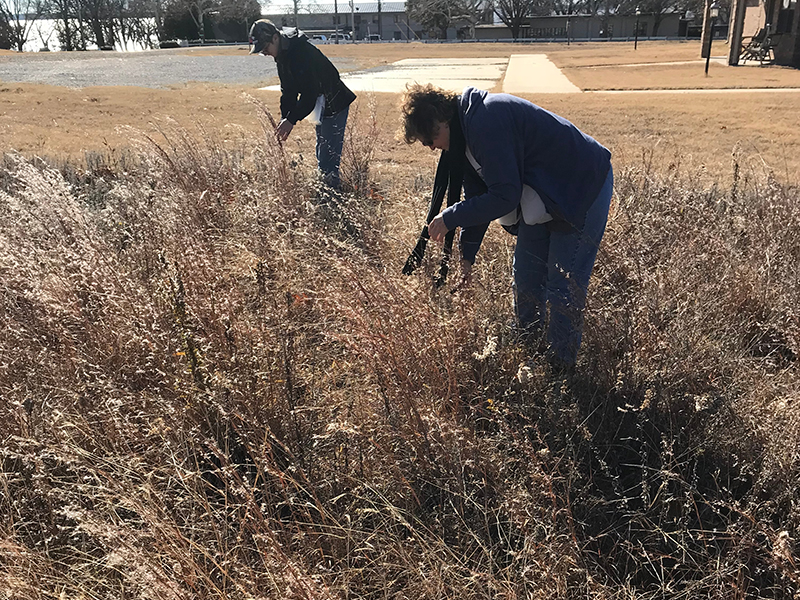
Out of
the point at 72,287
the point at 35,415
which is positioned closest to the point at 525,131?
the point at 72,287

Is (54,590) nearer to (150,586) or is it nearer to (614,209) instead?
(150,586)

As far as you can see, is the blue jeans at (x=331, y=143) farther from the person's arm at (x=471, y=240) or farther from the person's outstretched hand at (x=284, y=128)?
the person's arm at (x=471, y=240)

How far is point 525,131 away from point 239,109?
11.5 m

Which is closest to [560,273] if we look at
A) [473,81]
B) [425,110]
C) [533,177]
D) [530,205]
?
[530,205]

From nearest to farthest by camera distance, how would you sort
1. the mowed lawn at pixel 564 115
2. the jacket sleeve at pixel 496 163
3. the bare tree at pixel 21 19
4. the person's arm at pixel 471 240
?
the jacket sleeve at pixel 496 163, the person's arm at pixel 471 240, the mowed lawn at pixel 564 115, the bare tree at pixel 21 19

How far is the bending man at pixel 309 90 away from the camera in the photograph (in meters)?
5.18

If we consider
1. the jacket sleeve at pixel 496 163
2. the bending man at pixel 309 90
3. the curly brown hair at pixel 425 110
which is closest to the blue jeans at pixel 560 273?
the jacket sleeve at pixel 496 163

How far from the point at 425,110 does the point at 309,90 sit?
298 cm

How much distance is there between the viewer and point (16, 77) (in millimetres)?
20922

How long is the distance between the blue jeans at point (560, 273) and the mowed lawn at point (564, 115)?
2.86 metres

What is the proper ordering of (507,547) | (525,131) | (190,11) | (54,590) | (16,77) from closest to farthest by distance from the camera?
(54,590), (507,547), (525,131), (16,77), (190,11)

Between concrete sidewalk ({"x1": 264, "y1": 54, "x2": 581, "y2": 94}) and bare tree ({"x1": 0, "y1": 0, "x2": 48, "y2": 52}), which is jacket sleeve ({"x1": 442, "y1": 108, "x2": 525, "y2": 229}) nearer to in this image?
concrete sidewalk ({"x1": 264, "y1": 54, "x2": 581, "y2": 94})

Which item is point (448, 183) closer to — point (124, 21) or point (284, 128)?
point (284, 128)

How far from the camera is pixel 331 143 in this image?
552cm
